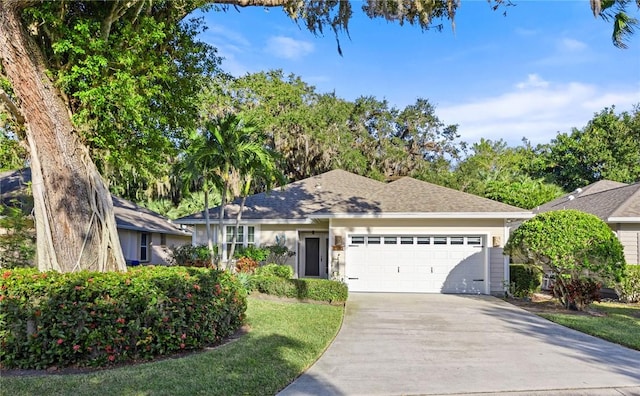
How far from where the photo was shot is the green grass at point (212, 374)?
483cm

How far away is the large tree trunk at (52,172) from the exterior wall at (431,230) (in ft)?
28.5

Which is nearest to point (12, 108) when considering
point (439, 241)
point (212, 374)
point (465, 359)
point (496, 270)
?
point (212, 374)

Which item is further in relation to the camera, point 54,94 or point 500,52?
point 500,52

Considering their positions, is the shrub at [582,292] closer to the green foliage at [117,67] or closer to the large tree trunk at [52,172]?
the green foliage at [117,67]

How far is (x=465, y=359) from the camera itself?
648 centimetres

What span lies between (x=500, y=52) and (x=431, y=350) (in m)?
9.83

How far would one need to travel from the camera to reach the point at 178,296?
6324 mm

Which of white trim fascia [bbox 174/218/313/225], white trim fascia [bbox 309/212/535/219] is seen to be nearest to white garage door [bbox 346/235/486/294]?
white trim fascia [bbox 309/212/535/219]

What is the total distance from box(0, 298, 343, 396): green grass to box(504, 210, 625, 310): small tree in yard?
21.7 feet

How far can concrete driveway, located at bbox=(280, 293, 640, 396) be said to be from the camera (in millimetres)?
5194

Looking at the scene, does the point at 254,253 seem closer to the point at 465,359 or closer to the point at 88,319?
the point at 88,319

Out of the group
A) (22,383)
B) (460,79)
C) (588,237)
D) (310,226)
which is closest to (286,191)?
(310,226)

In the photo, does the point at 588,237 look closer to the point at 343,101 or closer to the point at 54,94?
the point at 54,94

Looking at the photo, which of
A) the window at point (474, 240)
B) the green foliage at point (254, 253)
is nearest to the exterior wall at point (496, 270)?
the window at point (474, 240)
